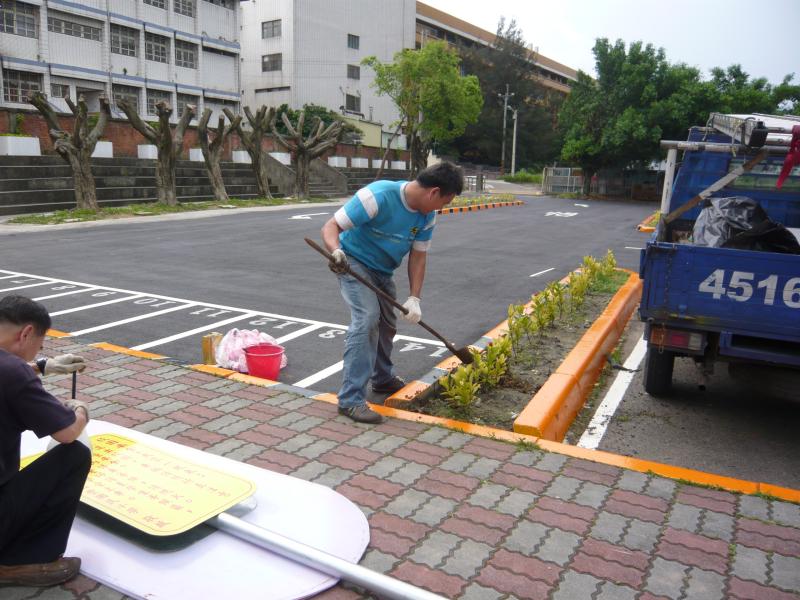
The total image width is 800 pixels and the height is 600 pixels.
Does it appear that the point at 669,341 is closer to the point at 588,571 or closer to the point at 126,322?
the point at 588,571

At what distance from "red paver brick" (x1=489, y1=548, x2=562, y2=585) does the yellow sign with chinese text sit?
1.18 metres

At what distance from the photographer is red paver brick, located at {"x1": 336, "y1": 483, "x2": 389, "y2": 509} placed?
3.41 metres

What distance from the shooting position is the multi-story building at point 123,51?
29.7 meters

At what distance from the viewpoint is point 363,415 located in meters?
4.38

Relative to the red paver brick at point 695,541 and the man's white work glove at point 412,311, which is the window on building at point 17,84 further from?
the red paver brick at point 695,541

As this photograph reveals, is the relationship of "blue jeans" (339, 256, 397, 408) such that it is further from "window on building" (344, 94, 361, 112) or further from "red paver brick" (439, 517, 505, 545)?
"window on building" (344, 94, 361, 112)

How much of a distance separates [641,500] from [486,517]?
2.74ft

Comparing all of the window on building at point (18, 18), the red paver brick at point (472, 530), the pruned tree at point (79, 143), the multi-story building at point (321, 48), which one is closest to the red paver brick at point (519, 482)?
the red paver brick at point (472, 530)

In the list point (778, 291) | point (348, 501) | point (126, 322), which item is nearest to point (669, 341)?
point (778, 291)

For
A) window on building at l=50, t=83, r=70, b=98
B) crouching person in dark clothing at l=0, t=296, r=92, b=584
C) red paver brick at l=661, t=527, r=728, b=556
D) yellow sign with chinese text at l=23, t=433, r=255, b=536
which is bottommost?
red paver brick at l=661, t=527, r=728, b=556

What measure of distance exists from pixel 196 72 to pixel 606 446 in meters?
37.9

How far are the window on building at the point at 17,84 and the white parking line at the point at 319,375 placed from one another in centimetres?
2927

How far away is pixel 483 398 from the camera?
507 cm

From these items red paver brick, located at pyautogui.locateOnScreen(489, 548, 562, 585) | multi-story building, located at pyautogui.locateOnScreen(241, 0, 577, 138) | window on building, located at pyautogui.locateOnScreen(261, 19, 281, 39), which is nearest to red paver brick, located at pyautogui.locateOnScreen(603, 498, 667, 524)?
red paver brick, located at pyautogui.locateOnScreen(489, 548, 562, 585)
